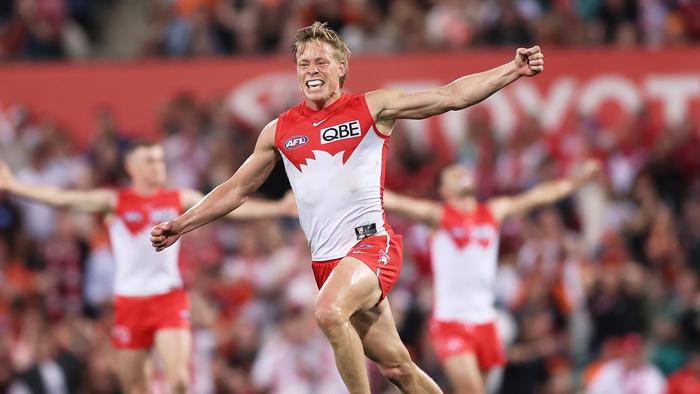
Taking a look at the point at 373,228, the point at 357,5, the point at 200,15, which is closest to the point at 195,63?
the point at 200,15

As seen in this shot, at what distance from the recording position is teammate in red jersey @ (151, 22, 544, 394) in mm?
9461

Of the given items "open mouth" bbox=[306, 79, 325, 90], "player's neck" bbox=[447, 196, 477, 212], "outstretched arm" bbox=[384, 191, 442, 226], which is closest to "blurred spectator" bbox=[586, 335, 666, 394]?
"player's neck" bbox=[447, 196, 477, 212]

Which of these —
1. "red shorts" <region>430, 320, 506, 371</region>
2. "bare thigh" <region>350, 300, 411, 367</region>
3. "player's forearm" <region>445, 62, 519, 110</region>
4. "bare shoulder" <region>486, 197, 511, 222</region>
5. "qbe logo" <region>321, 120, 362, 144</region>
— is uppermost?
"player's forearm" <region>445, 62, 519, 110</region>

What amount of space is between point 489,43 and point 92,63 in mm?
5642

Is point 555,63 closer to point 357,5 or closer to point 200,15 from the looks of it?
point 357,5

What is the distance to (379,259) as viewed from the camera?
31.2 ft

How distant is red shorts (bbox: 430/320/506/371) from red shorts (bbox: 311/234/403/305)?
3.78 meters

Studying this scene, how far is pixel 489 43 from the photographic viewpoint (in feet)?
62.9

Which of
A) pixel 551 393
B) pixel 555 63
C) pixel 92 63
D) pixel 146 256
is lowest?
pixel 551 393

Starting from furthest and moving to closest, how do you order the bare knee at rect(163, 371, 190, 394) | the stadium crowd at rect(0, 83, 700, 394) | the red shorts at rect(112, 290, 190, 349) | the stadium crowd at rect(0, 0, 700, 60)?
1. the stadium crowd at rect(0, 0, 700, 60)
2. the stadium crowd at rect(0, 83, 700, 394)
3. the red shorts at rect(112, 290, 190, 349)
4. the bare knee at rect(163, 371, 190, 394)

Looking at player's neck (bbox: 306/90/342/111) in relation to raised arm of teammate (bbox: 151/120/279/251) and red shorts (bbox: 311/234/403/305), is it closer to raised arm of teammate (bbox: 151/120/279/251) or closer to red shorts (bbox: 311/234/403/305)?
raised arm of teammate (bbox: 151/120/279/251)

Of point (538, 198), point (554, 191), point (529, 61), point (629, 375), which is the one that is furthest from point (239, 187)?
point (629, 375)

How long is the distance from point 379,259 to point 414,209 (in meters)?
3.98

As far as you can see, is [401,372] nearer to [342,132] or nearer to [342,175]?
[342,175]
